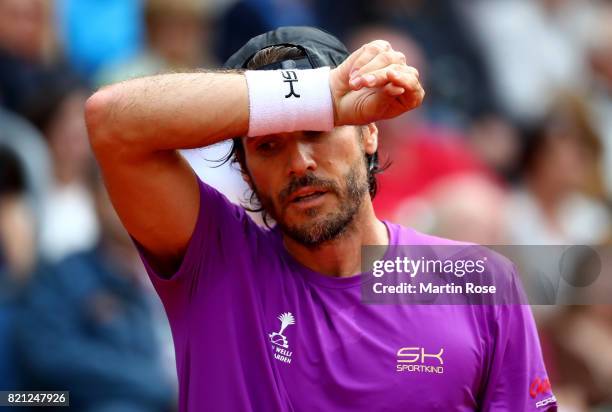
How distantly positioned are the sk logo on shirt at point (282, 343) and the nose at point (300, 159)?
42 centimetres

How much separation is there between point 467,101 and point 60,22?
3.16 m

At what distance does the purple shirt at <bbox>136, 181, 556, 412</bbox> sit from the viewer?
3361 mm

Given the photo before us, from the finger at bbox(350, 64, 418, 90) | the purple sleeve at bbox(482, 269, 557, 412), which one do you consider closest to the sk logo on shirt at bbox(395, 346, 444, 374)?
the purple sleeve at bbox(482, 269, 557, 412)

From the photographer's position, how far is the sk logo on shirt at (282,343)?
11.2 ft

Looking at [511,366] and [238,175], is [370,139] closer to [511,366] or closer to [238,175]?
[511,366]

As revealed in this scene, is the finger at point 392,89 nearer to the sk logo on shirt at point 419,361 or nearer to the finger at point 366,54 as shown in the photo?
the finger at point 366,54

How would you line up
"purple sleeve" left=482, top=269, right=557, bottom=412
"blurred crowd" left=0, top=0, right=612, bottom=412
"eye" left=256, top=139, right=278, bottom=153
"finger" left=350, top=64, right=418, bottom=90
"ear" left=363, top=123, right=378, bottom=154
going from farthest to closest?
"blurred crowd" left=0, top=0, right=612, bottom=412 → "ear" left=363, top=123, right=378, bottom=154 → "eye" left=256, top=139, right=278, bottom=153 → "purple sleeve" left=482, top=269, right=557, bottom=412 → "finger" left=350, top=64, right=418, bottom=90

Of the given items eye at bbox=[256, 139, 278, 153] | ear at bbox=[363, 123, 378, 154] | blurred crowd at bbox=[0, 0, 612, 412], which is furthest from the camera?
blurred crowd at bbox=[0, 0, 612, 412]

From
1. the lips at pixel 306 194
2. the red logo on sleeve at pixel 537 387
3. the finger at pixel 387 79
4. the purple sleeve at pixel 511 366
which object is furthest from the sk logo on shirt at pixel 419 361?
the finger at pixel 387 79

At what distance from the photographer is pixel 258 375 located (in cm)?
341

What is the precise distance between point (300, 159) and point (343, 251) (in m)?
0.33

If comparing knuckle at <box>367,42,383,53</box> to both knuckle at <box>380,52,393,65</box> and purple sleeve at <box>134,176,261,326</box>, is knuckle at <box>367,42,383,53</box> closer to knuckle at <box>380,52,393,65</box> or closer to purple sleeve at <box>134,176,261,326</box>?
knuckle at <box>380,52,393,65</box>

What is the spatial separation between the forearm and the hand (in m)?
0.28

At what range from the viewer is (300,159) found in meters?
3.47
